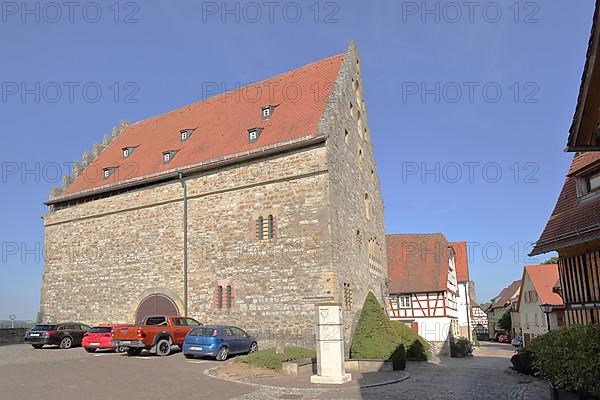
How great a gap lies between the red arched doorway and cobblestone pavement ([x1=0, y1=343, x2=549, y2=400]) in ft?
20.6

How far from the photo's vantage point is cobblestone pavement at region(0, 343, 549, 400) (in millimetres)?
11812

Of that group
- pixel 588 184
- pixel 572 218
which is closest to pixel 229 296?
pixel 572 218

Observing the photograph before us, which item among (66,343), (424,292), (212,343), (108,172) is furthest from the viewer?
(424,292)

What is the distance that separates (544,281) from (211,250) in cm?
3230

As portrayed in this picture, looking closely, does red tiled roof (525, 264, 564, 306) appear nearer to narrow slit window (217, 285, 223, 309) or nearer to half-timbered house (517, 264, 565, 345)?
half-timbered house (517, 264, 565, 345)

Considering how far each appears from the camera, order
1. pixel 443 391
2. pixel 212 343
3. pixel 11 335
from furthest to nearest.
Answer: pixel 11 335, pixel 212 343, pixel 443 391

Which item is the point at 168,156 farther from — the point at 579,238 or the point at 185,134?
the point at 579,238

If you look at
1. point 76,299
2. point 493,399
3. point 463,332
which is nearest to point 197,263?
point 76,299

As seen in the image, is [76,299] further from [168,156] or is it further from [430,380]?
[430,380]

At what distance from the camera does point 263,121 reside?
25.2 m

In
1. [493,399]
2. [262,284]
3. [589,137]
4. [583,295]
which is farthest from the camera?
[262,284]

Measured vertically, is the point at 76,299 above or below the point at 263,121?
below

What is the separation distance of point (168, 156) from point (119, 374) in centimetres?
1440

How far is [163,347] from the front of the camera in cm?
2019
